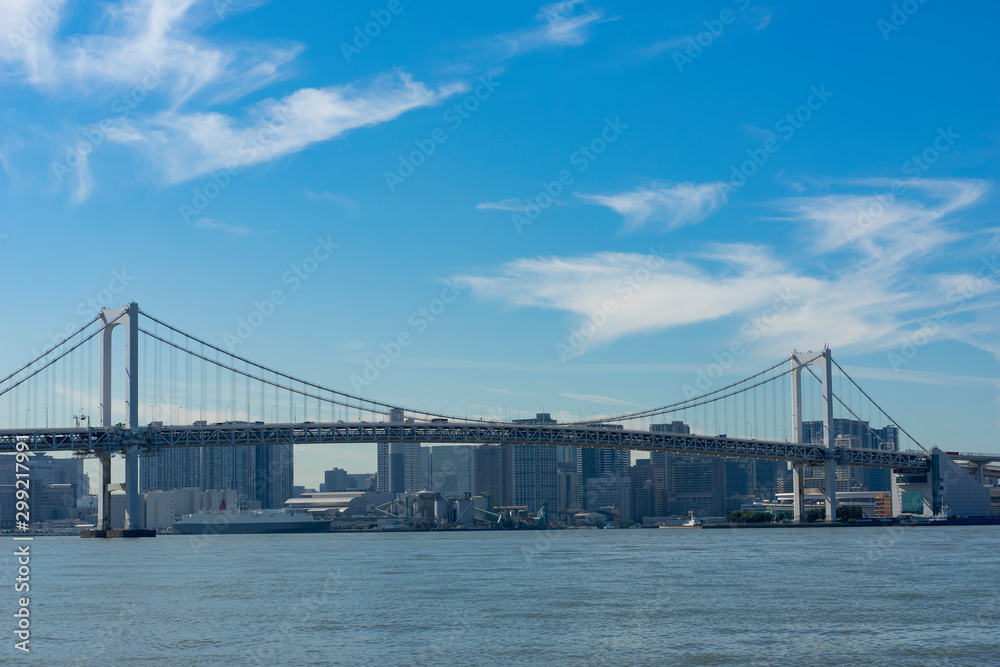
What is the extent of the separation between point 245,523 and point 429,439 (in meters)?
29.2

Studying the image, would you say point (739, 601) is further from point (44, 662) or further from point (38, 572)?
point (38, 572)

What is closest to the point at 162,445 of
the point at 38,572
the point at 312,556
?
the point at 312,556

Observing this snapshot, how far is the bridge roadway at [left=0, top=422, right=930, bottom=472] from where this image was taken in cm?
5331

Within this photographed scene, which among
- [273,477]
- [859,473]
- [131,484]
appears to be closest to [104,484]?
[131,484]

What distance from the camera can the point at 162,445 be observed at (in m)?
55.2

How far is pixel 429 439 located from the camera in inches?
2323

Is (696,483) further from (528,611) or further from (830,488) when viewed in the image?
(528,611)

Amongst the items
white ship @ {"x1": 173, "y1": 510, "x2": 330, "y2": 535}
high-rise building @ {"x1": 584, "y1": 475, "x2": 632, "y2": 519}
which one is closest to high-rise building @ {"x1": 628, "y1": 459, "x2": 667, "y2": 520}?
high-rise building @ {"x1": 584, "y1": 475, "x2": 632, "y2": 519}

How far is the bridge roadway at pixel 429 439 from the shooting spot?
5331cm

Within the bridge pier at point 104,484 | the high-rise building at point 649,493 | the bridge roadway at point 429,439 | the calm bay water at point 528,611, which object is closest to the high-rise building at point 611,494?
the high-rise building at point 649,493

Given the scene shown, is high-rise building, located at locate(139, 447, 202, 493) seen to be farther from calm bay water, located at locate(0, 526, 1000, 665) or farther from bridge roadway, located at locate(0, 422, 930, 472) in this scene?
calm bay water, located at locate(0, 526, 1000, 665)

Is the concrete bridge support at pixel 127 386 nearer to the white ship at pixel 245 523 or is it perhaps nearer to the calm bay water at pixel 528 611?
the calm bay water at pixel 528 611

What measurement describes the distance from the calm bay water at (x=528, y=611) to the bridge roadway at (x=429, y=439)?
19481mm

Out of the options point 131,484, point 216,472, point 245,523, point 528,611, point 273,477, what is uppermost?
point 131,484
